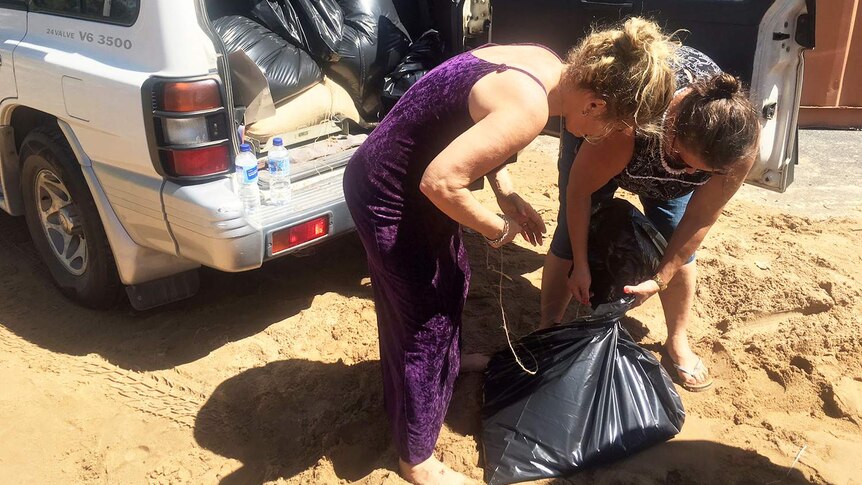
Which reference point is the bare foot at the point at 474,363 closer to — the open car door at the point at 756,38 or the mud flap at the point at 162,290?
the mud flap at the point at 162,290

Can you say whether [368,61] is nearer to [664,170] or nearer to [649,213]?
[649,213]

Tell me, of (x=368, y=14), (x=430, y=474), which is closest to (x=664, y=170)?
(x=430, y=474)

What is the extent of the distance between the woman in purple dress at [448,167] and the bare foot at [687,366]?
3.48 ft

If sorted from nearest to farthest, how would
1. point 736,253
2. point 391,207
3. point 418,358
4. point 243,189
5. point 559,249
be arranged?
point 391,207
point 418,358
point 243,189
point 559,249
point 736,253

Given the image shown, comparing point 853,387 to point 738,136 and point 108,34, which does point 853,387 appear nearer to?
point 738,136

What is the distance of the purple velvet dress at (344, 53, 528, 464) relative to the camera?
7.07ft

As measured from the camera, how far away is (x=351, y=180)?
7.64 ft

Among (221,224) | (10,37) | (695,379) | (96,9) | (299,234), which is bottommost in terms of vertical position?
(695,379)

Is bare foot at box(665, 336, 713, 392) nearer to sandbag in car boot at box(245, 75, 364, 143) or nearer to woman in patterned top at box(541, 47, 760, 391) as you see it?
woman in patterned top at box(541, 47, 760, 391)

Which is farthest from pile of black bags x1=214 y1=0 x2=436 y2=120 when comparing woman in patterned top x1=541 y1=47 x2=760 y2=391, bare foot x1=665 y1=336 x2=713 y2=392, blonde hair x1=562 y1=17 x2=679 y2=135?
blonde hair x1=562 y1=17 x2=679 y2=135

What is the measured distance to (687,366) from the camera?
3125 millimetres

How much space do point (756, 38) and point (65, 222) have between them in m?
3.28

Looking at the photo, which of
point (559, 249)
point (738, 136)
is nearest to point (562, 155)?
A: point (559, 249)

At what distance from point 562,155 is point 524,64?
1.23m
